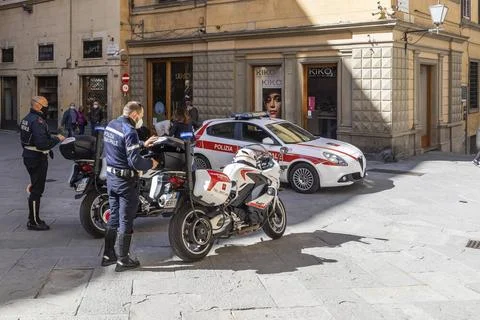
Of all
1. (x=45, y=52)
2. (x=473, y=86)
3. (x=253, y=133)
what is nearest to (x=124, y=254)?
(x=253, y=133)

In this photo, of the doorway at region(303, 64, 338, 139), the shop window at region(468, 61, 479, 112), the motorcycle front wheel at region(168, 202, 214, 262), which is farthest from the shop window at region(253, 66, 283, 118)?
the motorcycle front wheel at region(168, 202, 214, 262)

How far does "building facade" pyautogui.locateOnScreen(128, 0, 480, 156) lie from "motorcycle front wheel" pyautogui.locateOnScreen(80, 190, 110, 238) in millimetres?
10549

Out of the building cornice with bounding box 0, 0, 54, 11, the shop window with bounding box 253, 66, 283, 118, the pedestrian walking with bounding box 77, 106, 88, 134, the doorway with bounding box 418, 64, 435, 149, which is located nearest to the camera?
the shop window with bounding box 253, 66, 283, 118

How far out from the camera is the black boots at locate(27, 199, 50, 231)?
27.2ft

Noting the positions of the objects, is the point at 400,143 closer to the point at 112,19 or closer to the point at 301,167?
the point at 301,167

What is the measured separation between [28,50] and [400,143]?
18.1 m

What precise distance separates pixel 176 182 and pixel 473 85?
19632 millimetres

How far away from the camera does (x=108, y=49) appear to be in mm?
23172

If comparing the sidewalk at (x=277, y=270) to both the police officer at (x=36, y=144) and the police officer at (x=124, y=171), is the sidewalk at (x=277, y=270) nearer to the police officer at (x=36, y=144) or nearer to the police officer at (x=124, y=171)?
the police officer at (x=124, y=171)

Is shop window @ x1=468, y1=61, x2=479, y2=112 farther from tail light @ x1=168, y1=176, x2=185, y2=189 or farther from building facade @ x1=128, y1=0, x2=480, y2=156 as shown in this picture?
tail light @ x1=168, y1=176, x2=185, y2=189

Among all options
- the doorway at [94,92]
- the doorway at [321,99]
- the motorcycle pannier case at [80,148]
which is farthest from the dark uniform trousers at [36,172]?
the doorway at [94,92]

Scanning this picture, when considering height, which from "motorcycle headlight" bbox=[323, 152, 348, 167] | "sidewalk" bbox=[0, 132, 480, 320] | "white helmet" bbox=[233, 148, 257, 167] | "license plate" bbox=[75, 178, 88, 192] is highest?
"white helmet" bbox=[233, 148, 257, 167]

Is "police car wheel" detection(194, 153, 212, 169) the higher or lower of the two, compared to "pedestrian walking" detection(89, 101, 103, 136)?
lower

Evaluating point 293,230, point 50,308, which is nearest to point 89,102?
point 293,230
